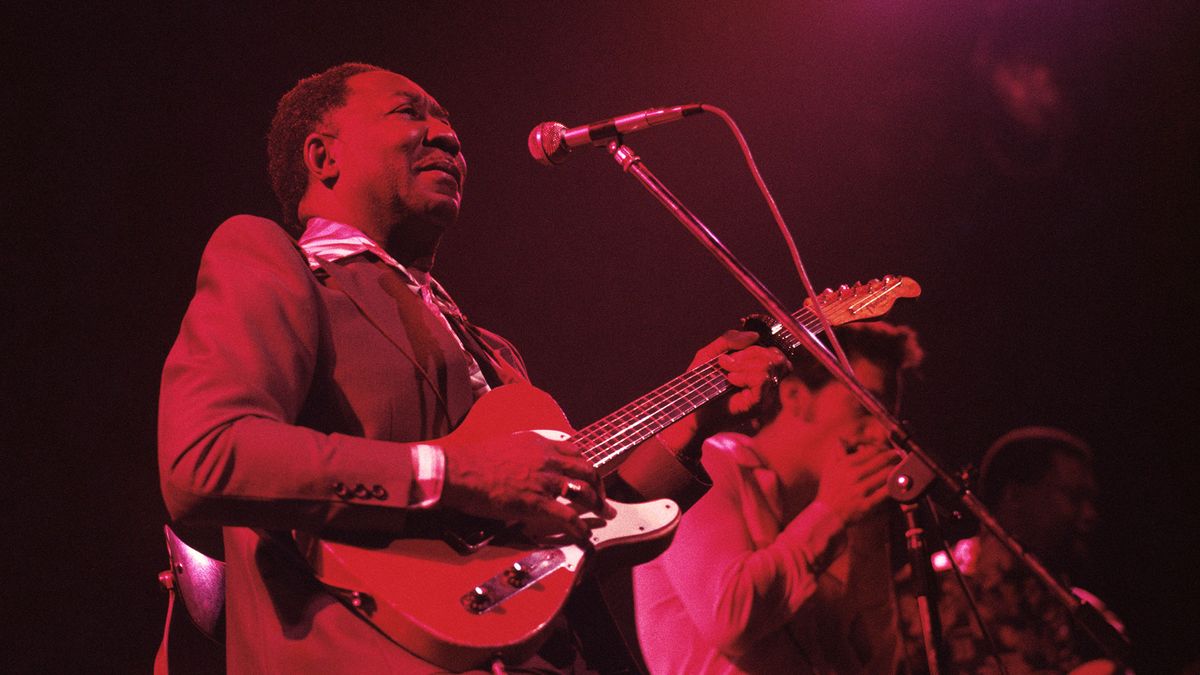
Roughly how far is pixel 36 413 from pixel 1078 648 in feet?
13.0

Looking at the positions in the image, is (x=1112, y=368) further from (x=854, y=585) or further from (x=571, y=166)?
(x=571, y=166)

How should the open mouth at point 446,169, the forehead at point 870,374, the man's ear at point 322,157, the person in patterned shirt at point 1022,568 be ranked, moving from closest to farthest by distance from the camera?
the open mouth at point 446,169, the man's ear at point 322,157, the person in patterned shirt at point 1022,568, the forehead at point 870,374

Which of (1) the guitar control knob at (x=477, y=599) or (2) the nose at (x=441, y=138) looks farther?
(2) the nose at (x=441, y=138)

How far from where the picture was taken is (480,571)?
6.14 ft

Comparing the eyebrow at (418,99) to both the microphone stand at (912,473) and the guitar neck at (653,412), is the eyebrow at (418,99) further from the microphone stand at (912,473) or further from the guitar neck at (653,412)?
the guitar neck at (653,412)

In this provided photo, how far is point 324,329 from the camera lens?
2.24m

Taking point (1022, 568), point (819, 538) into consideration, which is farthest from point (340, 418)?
point (1022, 568)

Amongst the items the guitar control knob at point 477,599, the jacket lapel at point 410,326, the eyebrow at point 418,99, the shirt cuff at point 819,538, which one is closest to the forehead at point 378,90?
the eyebrow at point 418,99

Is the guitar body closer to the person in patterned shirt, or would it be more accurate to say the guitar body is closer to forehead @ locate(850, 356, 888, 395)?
the person in patterned shirt

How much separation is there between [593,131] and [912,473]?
4.00ft


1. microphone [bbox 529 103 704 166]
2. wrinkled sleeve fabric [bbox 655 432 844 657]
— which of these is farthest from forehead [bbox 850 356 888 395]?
microphone [bbox 529 103 704 166]

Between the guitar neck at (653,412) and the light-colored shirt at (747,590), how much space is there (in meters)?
1.01

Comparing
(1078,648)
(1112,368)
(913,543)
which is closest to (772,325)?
(913,543)

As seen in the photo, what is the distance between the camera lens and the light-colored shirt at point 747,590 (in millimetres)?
3543
